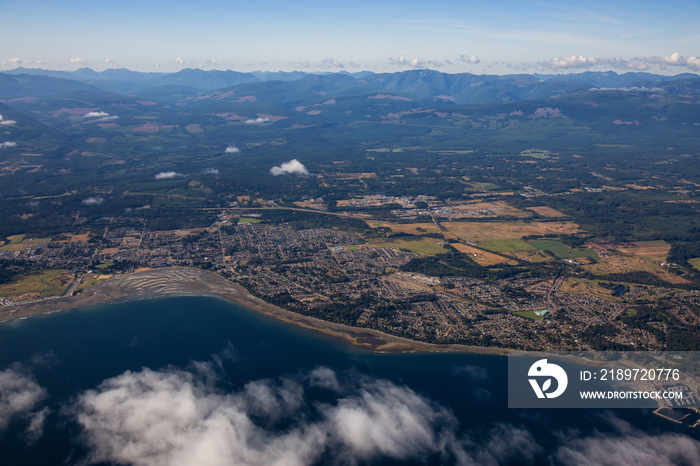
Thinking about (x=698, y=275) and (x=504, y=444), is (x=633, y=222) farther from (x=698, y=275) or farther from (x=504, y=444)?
(x=504, y=444)

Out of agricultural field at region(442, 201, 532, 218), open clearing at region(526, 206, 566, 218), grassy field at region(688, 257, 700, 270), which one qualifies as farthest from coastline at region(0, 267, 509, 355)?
open clearing at region(526, 206, 566, 218)

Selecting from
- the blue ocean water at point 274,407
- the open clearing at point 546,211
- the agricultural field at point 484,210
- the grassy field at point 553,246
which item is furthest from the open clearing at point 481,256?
the open clearing at point 546,211

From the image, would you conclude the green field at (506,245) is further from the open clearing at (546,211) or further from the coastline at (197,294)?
the coastline at (197,294)

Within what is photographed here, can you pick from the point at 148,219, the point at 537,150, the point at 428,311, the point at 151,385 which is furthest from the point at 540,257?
the point at 537,150

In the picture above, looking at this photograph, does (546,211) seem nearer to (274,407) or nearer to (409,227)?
(409,227)

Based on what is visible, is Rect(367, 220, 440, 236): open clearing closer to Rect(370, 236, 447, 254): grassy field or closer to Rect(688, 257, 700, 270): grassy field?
Rect(370, 236, 447, 254): grassy field

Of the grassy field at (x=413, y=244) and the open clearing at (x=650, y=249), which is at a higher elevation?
the open clearing at (x=650, y=249)

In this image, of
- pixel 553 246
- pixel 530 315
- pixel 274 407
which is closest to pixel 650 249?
pixel 553 246
